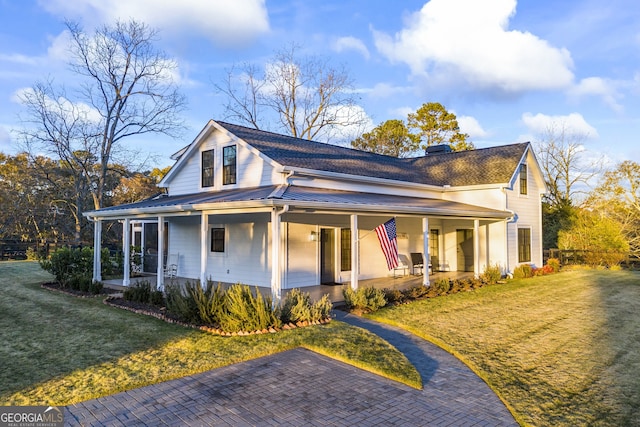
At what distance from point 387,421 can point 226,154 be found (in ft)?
38.7

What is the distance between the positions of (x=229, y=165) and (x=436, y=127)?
88.2 ft

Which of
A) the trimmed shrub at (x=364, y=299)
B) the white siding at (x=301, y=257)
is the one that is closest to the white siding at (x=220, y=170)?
the white siding at (x=301, y=257)

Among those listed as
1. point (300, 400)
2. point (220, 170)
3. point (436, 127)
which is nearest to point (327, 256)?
point (220, 170)

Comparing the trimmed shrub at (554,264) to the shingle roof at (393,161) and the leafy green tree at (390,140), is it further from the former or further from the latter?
the leafy green tree at (390,140)

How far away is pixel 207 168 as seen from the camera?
1534 cm

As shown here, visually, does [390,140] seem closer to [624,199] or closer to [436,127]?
[436,127]

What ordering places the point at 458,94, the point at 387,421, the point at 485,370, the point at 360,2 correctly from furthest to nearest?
the point at 458,94
the point at 360,2
the point at 485,370
the point at 387,421

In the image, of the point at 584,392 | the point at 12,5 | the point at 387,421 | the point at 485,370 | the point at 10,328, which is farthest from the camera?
the point at 12,5

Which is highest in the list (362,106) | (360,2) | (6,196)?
(362,106)

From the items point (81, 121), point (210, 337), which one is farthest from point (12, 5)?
point (81, 121)

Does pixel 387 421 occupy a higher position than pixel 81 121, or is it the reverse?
pixel 81 121

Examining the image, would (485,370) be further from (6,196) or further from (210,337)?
(6,196)

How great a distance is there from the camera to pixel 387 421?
14.6 ft

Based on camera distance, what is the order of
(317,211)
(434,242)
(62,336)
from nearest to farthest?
(62,336)
(317,211)
(434,242)
